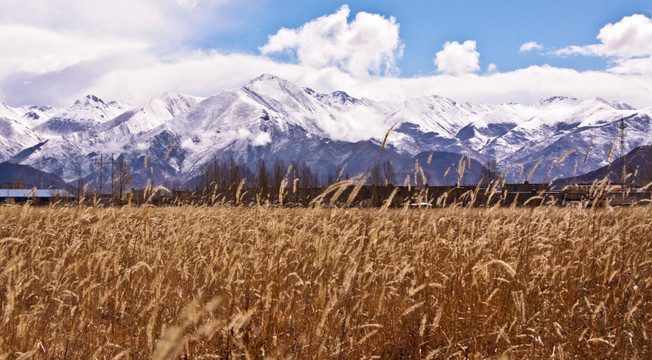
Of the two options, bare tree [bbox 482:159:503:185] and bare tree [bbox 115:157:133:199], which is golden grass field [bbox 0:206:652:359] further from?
bare tree [bbox 115:157:133:199]

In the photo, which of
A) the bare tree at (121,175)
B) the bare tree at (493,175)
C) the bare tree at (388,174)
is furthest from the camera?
the bare tree at (121,175)

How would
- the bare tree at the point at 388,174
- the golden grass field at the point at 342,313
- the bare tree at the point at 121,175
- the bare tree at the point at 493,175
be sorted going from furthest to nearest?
the bare tree at the point at 121,175
the bare tree at the point at 493,175
the bare tree at the point at 388,174
the golden grass field at the point at 342,313

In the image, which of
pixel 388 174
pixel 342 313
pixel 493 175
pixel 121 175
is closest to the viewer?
pixel 342 313

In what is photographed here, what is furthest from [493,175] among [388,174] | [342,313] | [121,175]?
[342,313]

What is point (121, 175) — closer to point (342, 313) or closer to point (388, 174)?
point (388, 174)

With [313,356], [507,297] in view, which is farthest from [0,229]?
[507,297]

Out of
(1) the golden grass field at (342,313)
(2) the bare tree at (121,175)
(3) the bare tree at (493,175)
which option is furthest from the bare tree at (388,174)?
(2) the bare tree at (121,175)

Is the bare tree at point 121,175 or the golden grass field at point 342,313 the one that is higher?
the bare tree at point 121,175

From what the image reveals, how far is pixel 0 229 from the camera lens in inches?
348

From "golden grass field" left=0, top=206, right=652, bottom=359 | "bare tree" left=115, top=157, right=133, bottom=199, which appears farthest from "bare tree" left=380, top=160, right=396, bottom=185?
"bare tree" left=115, top=157, right=133, bottom=199

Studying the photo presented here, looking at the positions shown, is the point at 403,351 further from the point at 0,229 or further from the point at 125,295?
the point at 0,229

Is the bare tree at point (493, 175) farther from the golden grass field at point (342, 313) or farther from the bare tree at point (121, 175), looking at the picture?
the bare tree at point (121, 175)

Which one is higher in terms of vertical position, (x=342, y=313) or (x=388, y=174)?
(x=388, y=174)

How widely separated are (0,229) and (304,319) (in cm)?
747
